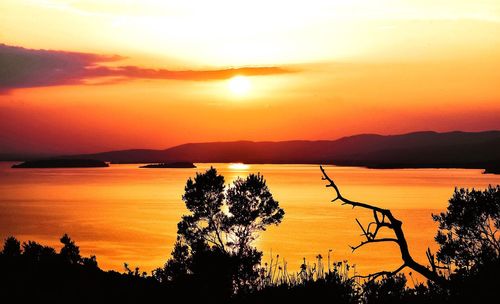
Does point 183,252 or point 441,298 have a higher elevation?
point 441,298

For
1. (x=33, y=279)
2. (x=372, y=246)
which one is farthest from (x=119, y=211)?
(x=33, y=279)

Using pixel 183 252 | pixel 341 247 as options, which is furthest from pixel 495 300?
pixel 341 247

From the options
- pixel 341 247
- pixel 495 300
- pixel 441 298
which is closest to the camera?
pixel 495 300

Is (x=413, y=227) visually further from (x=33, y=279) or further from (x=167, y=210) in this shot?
(x=33, y=279)

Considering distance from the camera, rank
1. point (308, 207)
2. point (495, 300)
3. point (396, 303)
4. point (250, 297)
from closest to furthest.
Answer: point (495, 300) → point (396, 303) → point (250, 297) → point (308, 207)

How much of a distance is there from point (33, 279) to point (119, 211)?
178023 millimetres

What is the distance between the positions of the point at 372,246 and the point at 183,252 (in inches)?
2609

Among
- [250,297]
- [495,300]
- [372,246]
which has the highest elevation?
[495,300]

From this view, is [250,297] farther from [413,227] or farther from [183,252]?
[413,227]

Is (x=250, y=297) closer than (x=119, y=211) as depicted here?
Yes

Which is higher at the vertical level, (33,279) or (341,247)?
(33,279)

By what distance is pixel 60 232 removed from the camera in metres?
147

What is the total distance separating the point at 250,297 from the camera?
62.6ft

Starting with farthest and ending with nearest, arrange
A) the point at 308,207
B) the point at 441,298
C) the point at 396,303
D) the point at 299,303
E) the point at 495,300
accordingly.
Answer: the point at 308,207 < the point at 299,303 < the point at 396,303 < the point at 441,298 < the point at 495,300
